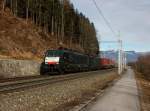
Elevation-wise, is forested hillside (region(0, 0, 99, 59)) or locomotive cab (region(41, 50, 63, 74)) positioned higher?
forested hillside (region(0, 0, 99, 59))

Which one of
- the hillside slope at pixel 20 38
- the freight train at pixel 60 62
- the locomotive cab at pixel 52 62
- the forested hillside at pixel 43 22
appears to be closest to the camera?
the locomotive cab at pixel 52 62

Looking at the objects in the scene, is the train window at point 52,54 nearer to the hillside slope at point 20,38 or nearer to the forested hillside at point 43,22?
the forested hillside at point 43,22

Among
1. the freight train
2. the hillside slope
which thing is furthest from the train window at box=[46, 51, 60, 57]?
the hillside slope

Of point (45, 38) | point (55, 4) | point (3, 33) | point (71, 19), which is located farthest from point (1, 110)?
point (71, 19)

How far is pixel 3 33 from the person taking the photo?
56.5 m

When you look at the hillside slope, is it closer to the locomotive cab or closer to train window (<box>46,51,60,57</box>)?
train window (<box>46,51,60,57</box>)

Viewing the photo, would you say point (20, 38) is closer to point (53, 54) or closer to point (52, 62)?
point (53, 54)

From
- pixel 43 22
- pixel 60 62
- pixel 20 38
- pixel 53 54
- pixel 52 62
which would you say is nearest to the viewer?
pixel 52 62

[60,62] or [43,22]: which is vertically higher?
[43,22]

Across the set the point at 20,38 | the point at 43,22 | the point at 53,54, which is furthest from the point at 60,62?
the point at 43,22

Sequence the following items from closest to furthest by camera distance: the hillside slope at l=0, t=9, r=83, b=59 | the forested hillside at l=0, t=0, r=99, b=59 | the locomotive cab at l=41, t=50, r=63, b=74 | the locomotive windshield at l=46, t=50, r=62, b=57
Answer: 1. the locomotive cab at l=41, t=50, r=63, b=74
2. the locomotive windshield at l=46, t=50, r=62, b=57
3. the hillside slope at l=0, t=9, r=83, b=59
4. the forested hillside at l=0, t=0, r=99, b=59

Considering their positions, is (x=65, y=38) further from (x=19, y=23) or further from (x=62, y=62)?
(x=62, y=62)

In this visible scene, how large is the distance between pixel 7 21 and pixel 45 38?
13724mm

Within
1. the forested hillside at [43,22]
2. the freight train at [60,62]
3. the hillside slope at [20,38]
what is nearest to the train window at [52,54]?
the freight train at [60,62]
